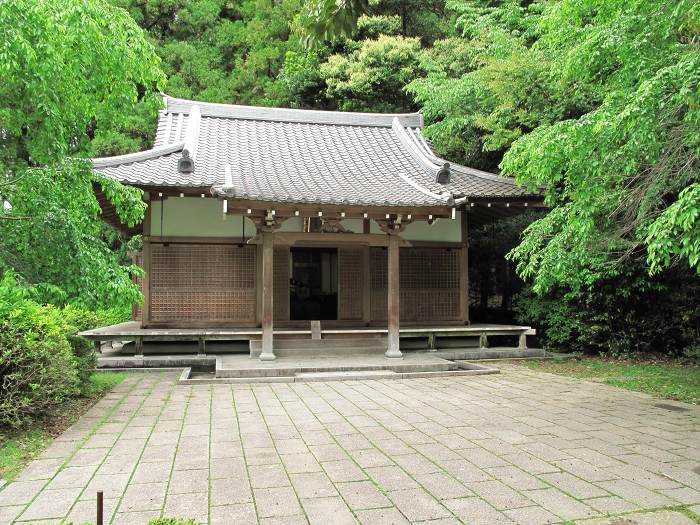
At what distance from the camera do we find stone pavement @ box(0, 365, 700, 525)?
3172 millimetres

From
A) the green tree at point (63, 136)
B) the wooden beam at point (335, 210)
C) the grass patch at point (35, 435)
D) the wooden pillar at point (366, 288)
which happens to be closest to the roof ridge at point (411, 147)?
the wooden pillar at point (366, 288)

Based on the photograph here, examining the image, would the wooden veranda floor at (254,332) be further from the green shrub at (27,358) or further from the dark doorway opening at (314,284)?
the green shrub at (27,358)

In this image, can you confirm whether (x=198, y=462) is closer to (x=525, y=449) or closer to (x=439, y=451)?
(x=439, y=451)

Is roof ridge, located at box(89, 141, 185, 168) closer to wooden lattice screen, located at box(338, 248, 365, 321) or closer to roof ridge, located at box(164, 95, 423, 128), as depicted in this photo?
roof ridge, located at box(164, 95, 423, 128)

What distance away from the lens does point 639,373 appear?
874 centimetres

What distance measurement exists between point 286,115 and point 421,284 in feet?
20.4

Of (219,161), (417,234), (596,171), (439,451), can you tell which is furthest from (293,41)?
(439,451)

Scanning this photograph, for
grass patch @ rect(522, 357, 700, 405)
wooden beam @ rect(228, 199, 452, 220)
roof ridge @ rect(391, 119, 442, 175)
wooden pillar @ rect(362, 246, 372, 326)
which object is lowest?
grass patch @ rect(522, 357, 700, 405)

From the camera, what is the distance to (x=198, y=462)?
4.05 m

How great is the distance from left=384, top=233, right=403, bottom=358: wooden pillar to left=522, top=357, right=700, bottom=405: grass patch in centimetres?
258

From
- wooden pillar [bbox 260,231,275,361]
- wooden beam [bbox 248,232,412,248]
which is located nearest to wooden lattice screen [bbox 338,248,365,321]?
wooden beam [bbox 248,232,412,248]

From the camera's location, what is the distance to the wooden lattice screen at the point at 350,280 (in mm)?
11000

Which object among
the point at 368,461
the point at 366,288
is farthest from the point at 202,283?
the point at 368,461

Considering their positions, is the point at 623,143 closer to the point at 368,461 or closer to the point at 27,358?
the point at 368,461
